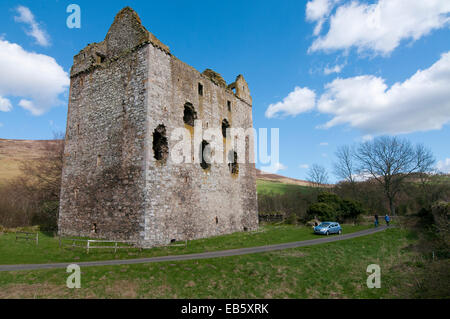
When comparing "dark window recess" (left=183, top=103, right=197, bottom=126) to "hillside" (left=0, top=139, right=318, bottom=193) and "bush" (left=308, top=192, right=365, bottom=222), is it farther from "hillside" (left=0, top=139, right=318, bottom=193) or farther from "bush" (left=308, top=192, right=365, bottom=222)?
"hillside" (left=0, top=139, right=318, bottom=193)

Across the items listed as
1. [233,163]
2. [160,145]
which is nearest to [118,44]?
[160,145]

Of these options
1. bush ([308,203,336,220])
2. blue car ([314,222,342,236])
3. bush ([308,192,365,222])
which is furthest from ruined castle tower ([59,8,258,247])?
bush ([308,192,365,222])

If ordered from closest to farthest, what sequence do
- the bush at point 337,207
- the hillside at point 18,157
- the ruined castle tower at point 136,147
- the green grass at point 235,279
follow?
the green grass at point 235,279 → the ruined castle tower at point 136,147 → the bush at point 337,207 → the hillside at point 18,157

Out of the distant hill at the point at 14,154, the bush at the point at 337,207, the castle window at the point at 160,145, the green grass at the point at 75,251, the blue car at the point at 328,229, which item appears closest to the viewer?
the green grass at the point at 75,251

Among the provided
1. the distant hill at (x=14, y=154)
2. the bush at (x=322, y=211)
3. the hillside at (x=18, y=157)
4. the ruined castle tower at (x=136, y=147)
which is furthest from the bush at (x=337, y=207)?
the distant hill at (x=14, y=154)

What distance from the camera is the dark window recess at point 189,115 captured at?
19766 mm

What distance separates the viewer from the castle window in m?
16.9

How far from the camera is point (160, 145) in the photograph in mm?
17141

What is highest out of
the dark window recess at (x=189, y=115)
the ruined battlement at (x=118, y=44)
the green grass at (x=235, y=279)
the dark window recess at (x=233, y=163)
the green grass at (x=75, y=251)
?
the ruined battlement at (x=118, y=44)

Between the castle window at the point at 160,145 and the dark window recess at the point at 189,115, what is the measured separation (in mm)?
3291

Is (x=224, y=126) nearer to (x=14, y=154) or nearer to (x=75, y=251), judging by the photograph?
(x=75, y=251)

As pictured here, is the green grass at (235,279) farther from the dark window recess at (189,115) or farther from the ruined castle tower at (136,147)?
the dark window recess at (189,115)

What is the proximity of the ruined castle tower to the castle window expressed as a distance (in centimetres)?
7
